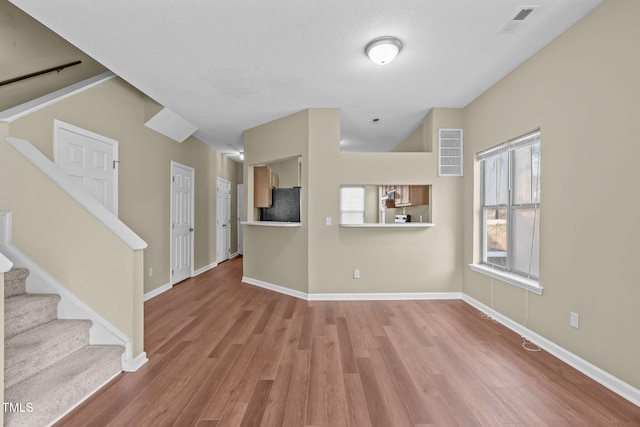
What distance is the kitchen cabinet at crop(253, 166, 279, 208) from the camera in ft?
15.0

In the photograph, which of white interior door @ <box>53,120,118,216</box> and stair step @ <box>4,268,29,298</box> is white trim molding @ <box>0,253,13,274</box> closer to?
stair step @ <box>4,268,29,298</box>

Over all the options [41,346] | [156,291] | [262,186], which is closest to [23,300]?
[41,346]

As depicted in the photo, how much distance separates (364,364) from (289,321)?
3.84 feet

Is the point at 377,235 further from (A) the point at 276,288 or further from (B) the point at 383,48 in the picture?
(B) the point at 383,48

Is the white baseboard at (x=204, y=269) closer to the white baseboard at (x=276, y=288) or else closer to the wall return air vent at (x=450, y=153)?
the white baseboard at (x=276, y=288)

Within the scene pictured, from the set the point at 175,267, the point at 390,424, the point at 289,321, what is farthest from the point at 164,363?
the point at 175,267

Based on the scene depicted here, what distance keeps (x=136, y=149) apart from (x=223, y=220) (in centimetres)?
324

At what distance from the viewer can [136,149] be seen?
3873 mm

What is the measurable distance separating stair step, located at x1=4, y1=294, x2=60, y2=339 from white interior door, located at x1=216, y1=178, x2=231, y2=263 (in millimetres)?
4466

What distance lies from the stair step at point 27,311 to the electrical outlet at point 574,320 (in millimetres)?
4118

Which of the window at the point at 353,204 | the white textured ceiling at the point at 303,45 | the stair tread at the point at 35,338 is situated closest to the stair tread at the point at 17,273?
the stair tread at the point at 35,338

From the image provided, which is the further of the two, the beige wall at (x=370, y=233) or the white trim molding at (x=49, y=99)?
the beige wall at (x=370, y=233)

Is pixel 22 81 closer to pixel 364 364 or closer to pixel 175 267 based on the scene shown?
pixel 175 267

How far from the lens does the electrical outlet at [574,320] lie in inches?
88.4
